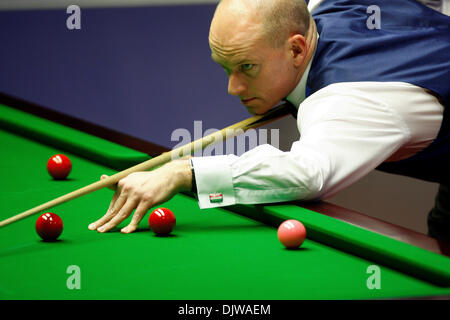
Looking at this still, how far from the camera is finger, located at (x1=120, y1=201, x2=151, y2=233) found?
7.84 ft

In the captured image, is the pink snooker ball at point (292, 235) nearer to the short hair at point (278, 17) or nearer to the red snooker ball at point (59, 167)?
the short hair at point (278, 17)

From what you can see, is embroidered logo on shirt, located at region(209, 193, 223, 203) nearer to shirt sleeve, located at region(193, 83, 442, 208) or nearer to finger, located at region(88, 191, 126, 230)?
shirt sleeve, located at region(193, 83, 442, 208)

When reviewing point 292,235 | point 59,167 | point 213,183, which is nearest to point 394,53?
point 213,183

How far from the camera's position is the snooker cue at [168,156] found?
240 centimetres

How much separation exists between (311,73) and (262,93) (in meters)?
0.22

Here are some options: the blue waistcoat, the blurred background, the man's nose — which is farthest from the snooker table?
the blurred background

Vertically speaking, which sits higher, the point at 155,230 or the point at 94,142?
the point at 94,142

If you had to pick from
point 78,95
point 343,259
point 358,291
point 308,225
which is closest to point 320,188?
point 308,225

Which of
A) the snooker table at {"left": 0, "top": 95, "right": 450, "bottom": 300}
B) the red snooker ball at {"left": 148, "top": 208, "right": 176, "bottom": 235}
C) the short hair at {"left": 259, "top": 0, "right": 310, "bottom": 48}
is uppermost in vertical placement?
the short hair at {"left": 259, "top": 0, "right": 310, "bottom": 48}

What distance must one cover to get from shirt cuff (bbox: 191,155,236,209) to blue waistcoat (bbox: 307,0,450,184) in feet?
1.86

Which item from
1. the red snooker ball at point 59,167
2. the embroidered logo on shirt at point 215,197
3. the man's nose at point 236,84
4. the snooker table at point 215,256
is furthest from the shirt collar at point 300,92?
the red snooker ball at point 59,167

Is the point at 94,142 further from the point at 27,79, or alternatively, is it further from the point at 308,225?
the point at 27,79

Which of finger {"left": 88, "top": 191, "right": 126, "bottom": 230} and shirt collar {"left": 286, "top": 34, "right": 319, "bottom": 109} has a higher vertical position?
shirt collar {"left": 286, "top": 34, "right": 319, "bottom": 109}

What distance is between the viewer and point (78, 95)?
5809mm
